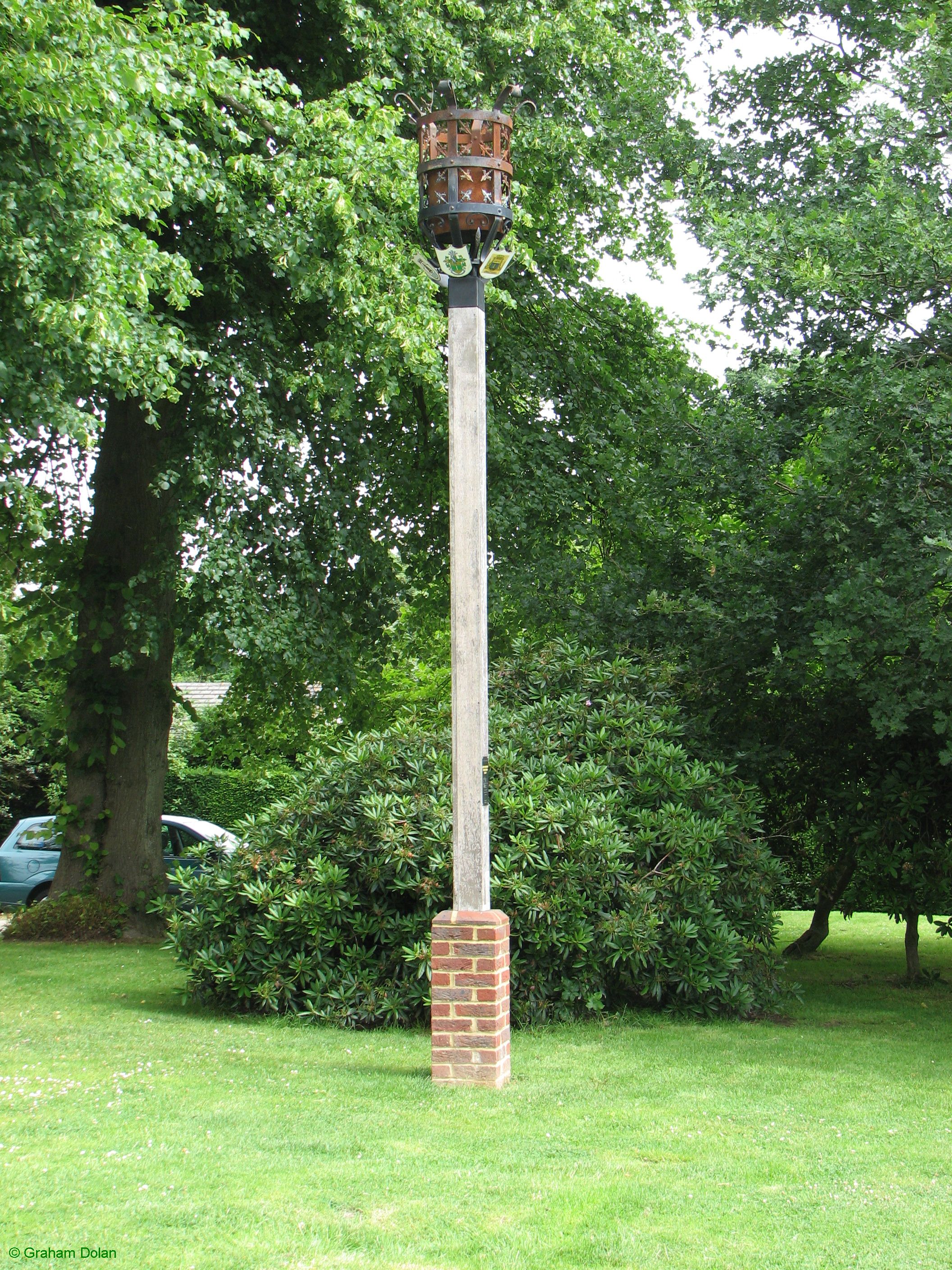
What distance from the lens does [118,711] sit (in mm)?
13906

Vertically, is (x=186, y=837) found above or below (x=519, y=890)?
above

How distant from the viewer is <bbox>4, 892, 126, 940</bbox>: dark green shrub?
13.4 metres

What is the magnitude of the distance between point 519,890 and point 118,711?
23.5 ft

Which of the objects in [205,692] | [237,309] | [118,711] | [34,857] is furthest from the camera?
[205,692]

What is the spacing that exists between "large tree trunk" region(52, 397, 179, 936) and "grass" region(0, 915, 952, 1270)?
17.1ft

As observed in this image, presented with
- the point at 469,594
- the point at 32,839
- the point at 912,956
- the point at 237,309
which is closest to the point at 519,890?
the point at 469,594

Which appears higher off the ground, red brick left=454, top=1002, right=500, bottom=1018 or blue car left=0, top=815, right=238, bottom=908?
blue car left=0, top=815, right=238, bottom=908

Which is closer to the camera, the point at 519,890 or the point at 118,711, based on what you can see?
the point at 519,890

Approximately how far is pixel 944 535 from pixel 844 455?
1443 millimetres

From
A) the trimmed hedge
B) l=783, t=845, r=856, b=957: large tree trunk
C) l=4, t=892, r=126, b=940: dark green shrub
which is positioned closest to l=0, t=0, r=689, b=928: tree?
l=4, t=892, r=126, b=940: dark green shrub

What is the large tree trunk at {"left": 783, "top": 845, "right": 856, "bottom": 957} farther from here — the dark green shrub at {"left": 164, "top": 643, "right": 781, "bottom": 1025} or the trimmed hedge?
the trimmed hedge

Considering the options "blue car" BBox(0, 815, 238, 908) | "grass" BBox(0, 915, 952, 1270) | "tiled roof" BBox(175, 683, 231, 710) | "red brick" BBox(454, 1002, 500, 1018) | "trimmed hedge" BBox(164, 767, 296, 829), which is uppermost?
"tiled roof" BBox(175, 683, 231, 710)

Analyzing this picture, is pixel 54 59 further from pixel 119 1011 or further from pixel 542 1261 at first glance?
pixel 542 1261

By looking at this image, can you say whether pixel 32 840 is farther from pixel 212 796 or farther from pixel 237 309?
pixel 237 309
